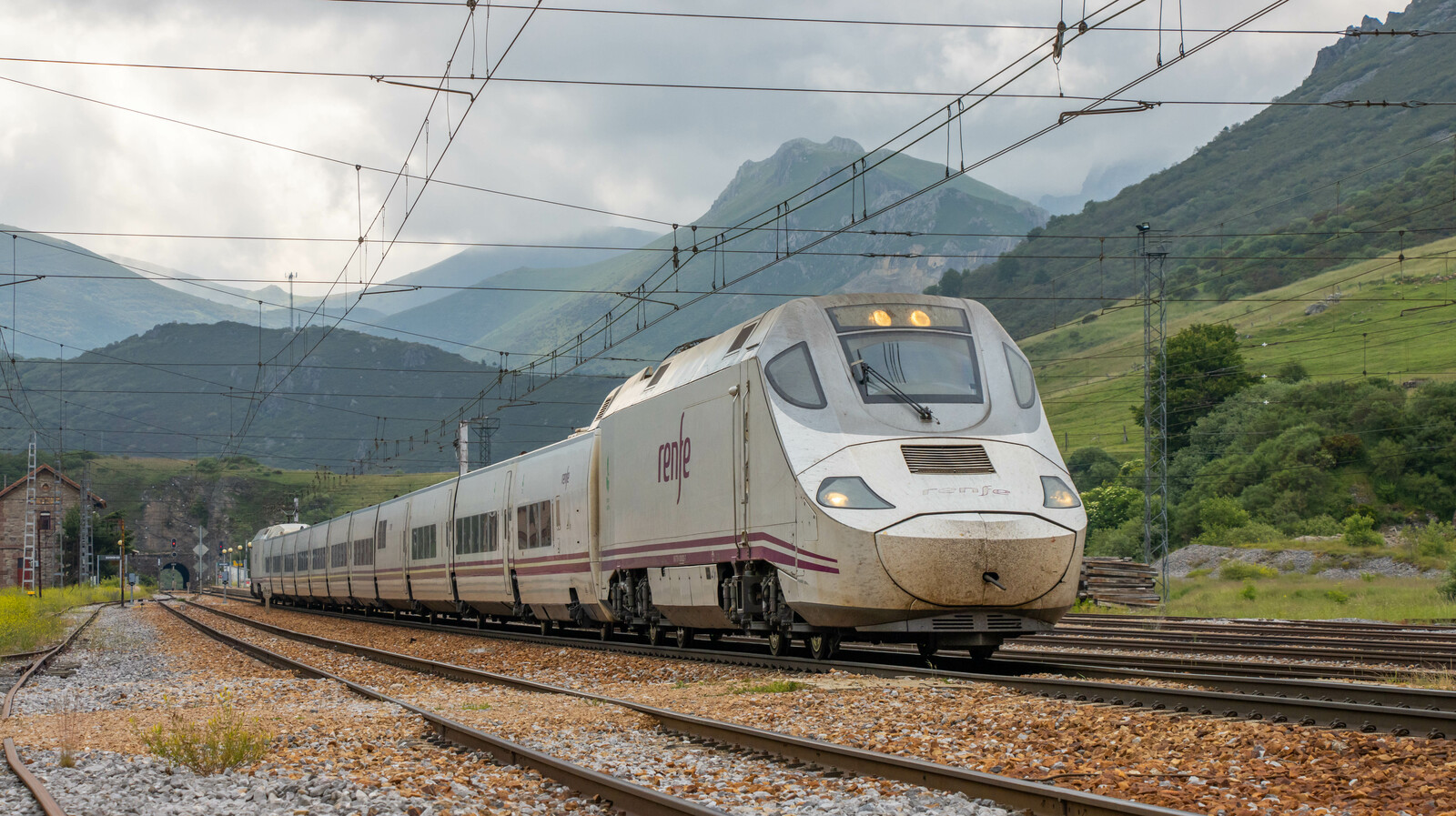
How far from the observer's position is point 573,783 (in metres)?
8.05

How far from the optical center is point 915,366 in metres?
14.3

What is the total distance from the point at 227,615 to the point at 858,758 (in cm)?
4177

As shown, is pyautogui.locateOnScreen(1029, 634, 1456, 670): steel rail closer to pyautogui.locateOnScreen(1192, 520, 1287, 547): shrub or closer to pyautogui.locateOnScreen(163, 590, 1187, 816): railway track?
pyautogui.locateOnScreen(163, 590, 1187, 816): railway track

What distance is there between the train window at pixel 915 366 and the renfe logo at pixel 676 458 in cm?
330

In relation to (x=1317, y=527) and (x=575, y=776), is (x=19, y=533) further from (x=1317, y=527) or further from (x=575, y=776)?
(x=575, y=776)

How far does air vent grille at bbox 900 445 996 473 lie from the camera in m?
13.2

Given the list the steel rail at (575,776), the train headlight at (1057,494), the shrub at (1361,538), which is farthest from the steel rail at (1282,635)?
the shrub at (1361,538)

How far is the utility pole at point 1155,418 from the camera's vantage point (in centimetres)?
3275

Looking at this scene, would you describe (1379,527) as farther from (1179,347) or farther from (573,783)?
(573,783)

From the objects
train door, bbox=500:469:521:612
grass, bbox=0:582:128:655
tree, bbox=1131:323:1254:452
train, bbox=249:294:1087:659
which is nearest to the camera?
train, bbox=249:294:1087:659

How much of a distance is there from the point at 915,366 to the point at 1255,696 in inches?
216

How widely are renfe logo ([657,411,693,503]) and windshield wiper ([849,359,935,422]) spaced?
3312mm

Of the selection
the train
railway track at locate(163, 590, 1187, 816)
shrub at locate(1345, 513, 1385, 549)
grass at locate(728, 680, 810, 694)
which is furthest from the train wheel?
shrub at locate(1345, 513, 1385, 549)

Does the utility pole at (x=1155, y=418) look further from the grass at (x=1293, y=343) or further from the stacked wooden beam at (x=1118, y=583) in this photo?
the grass at (x=1293, y=343)
